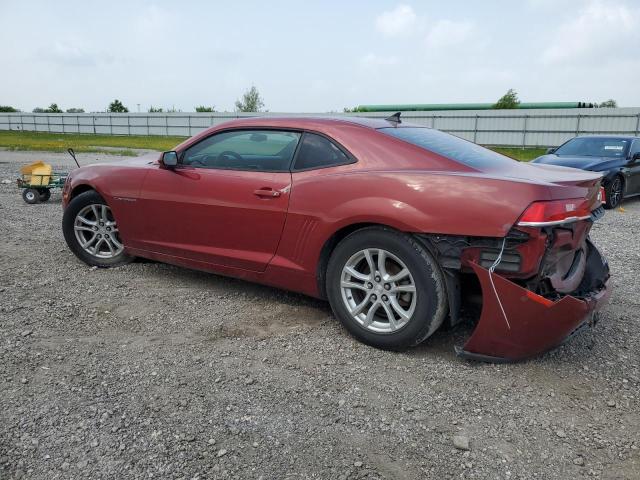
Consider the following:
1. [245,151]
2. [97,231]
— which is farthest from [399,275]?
[97,231]

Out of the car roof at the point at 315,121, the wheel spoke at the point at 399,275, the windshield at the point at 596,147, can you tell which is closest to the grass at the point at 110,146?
the windshield at the point at 596,147

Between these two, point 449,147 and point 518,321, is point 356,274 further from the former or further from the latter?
point 449,147

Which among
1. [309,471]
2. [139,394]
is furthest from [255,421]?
[139,394]

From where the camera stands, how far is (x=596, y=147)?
1108 cm

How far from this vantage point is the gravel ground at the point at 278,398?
2.36m

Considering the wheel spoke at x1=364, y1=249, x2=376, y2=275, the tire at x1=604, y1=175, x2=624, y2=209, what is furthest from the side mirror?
the tire at x1=604, y1=175, x2=624, y2=209

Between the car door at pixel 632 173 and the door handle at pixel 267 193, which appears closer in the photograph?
the door handle at pixel 267 193

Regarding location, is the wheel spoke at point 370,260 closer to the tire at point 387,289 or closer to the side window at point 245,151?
the tire at point 387,289

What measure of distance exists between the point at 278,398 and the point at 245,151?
6.63ft

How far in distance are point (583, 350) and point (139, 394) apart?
2.70 metres

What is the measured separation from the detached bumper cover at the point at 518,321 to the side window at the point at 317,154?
3.88ft

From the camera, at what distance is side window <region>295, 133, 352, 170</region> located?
144 inches

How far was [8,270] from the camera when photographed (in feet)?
16.4

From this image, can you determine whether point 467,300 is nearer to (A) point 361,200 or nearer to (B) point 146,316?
(A) point 361,200
